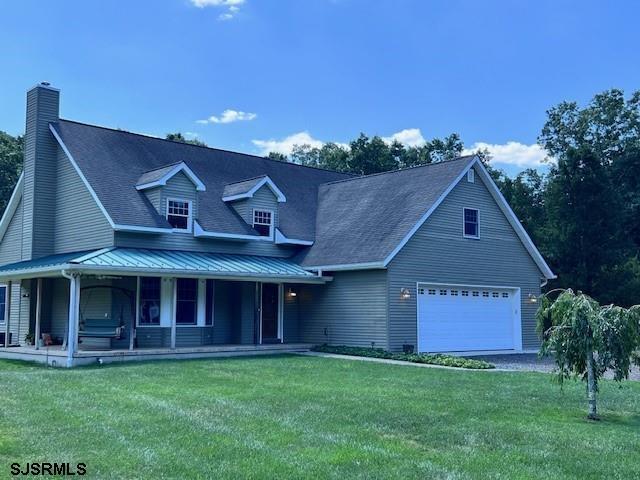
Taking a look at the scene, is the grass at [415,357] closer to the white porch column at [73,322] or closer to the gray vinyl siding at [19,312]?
the white porch column at [73,322]

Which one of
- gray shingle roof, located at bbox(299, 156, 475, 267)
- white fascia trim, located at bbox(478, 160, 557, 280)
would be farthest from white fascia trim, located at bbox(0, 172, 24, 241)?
white fascia trim, located at bbox(478, 160, 557, 280)

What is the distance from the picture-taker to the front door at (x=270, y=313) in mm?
21859

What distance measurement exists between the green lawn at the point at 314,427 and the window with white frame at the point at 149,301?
5454 mm

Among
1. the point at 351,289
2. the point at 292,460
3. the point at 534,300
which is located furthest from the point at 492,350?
the point at 292,460

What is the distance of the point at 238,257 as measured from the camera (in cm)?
2125

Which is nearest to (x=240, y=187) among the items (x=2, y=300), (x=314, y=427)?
(x=2, y=300)

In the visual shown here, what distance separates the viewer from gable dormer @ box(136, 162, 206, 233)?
2028 centimetres

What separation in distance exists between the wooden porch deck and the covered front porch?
0.03 m

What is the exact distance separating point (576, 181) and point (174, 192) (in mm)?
16810

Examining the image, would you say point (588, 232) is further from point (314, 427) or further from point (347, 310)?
point (314, 427)

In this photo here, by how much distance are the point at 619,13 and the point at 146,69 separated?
13.7m

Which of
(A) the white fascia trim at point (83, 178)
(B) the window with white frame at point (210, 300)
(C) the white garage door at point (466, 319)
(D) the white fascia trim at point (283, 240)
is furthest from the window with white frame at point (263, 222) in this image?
(C) the white garage door at point (466, 319)

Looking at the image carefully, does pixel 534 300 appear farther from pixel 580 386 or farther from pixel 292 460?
pixel 292 460

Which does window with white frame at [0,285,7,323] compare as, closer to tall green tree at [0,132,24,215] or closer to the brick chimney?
the brick chimney
